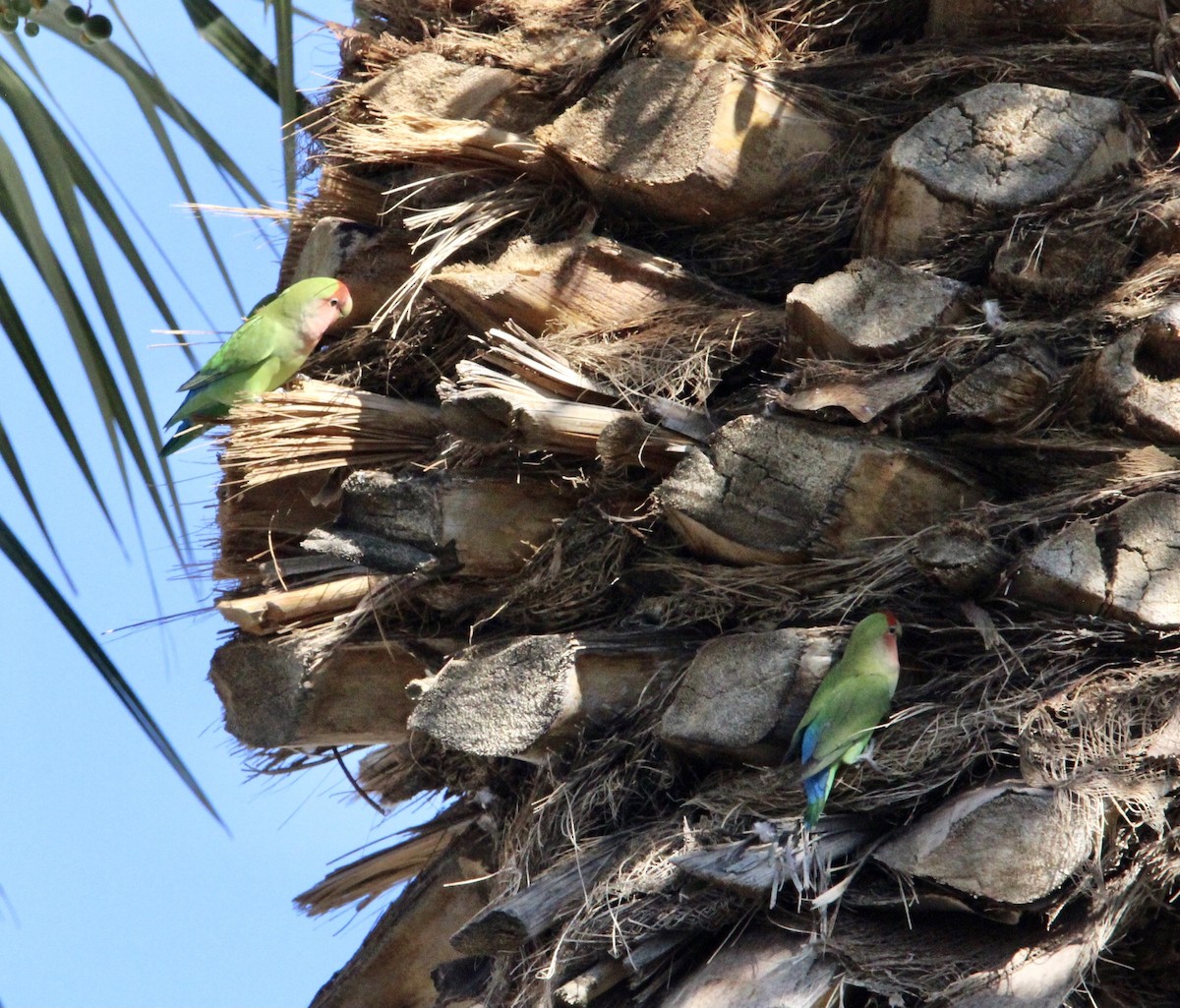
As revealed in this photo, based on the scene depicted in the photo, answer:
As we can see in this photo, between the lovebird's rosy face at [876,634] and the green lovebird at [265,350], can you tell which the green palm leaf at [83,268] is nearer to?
the green lovebird at [265,350]

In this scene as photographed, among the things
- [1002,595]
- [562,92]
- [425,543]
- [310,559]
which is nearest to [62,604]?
[310,559]

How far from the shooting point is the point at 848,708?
270 cm

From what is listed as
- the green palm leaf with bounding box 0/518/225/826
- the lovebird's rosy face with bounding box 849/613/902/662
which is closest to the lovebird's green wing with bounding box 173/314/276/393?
the green palm leaf with bounding box 0/518/225/826

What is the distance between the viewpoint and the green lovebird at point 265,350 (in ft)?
12.8

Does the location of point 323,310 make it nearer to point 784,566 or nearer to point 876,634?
point 784,566

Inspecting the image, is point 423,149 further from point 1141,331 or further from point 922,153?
point 1141,331

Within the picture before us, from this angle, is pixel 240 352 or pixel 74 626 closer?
pixel 74 626

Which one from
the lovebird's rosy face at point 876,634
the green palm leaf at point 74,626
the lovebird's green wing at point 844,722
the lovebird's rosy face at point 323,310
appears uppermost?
the lovebird's rosy face at point 323,310

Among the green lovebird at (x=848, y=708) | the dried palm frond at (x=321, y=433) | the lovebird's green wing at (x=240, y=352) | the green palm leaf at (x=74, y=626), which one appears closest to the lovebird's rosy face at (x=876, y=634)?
the green lovebird at (x=848, y=708)

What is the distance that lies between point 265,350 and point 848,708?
2172 millimetres

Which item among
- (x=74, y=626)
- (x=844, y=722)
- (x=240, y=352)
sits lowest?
(x=844, y=722)

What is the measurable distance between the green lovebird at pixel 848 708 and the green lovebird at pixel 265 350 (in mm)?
1902

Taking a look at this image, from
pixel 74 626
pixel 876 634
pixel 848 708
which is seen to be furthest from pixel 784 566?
pixel 74 626

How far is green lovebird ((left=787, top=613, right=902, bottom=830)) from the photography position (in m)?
2.66
